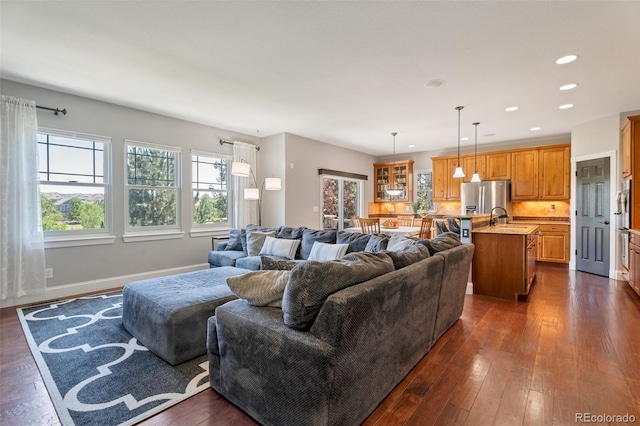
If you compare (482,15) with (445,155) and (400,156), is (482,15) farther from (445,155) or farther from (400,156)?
(400,156)

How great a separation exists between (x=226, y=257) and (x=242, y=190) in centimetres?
183

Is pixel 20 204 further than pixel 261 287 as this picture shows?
Yes

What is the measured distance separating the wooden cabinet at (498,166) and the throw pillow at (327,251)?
4.90m

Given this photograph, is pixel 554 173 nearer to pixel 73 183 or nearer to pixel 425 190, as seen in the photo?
pixel 425 190

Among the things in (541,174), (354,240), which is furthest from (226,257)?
(541,174)

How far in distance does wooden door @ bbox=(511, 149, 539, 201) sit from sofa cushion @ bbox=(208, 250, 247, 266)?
5804 millimetres

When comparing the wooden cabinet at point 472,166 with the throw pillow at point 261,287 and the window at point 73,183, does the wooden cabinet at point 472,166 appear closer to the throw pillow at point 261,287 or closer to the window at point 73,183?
the throw pillow at point 261,287

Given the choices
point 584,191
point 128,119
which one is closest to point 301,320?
point 128,119

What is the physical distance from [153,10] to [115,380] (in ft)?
8.86

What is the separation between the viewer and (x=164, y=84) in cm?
366

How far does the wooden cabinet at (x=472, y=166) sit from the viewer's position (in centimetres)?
686

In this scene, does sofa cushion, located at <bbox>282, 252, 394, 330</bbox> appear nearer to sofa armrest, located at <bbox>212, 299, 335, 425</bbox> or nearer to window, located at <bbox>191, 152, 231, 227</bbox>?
sofa armrest, located at <bbox>212, 299, 335, 425</bbox>

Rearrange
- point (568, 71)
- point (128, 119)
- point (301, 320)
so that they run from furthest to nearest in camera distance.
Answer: point (128, 119) → point (568, 71) → point (301, 320)

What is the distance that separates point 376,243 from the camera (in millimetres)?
3361
